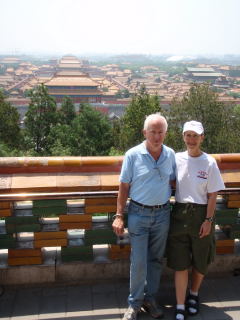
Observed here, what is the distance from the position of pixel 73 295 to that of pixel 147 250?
2.73ft

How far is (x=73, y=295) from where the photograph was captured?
134 inches

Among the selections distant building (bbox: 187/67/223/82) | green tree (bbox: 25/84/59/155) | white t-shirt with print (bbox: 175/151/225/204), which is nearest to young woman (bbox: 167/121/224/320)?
white t-shirt with print (bbox: 175/151/225/204)

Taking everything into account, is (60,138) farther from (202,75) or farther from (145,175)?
(202,75)

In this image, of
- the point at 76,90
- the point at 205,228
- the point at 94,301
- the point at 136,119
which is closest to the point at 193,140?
the point at 205,228

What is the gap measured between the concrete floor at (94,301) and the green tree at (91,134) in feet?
71.1

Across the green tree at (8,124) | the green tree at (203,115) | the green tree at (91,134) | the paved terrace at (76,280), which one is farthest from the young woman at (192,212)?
the green tree at (91,134)

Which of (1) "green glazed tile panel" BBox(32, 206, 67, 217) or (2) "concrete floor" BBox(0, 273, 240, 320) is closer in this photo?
(2) "concrete floor" BBox(0, 273, 240, 320)

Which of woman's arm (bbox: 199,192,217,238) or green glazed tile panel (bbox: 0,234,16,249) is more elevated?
woman's arm (bbox: 199,192,217,238)

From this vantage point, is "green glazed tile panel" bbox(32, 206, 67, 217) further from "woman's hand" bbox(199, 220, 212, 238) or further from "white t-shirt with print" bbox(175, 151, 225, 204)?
"woman's hand" bbox(199, 220, 212, 238)

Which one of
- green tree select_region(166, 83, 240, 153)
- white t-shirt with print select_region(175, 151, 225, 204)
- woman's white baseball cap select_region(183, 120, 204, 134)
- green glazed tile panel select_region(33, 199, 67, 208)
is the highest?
woman's white baseball cap select_region(183, 120, 204, 134)

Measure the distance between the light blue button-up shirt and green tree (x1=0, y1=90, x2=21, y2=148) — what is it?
21.1 meters

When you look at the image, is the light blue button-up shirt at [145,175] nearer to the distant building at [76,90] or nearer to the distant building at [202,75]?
the distant building at [76,90]

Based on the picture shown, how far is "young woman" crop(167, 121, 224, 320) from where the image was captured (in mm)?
2918

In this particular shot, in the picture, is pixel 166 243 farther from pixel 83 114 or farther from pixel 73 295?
pixel 83 114
